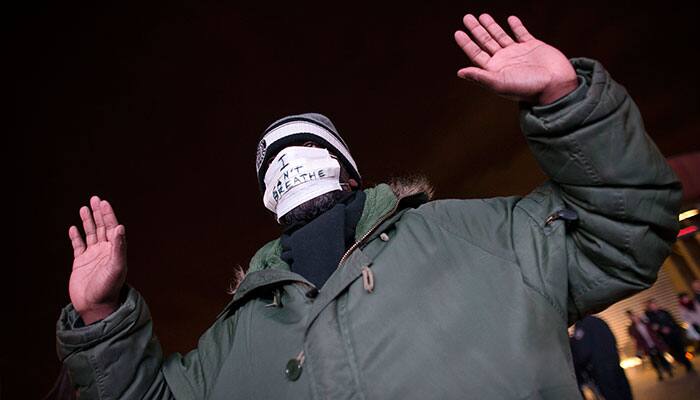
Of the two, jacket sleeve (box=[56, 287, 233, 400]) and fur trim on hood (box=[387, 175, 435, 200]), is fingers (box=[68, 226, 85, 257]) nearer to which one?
jacket sleeve (box=[56, 287, 233, 400])

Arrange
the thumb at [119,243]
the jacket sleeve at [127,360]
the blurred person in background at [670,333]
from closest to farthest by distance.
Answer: the jacket sleeve at [127,360], the thumb at [119,243], the blurred person in background at [670,333]

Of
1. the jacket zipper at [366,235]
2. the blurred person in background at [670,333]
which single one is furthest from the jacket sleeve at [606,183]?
the blurred person in background at [670,333]

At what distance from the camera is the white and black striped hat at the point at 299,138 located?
2.18m

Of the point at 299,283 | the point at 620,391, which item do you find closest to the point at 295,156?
the point at 299,283

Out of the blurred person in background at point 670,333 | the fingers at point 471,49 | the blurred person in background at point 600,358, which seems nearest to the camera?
the fingers at point 471,49

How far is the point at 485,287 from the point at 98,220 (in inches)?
61.5

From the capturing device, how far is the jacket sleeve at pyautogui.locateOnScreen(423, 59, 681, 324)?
1230 millimetres

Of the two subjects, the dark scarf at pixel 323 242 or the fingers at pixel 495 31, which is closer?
the fingers at pixel 495 31

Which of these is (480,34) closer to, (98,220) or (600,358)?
(98,220)

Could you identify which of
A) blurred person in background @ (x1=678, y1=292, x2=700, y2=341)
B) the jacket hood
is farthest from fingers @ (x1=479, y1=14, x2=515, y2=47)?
blurred person in background @ (x1=678, y1=292, x2=700, y2=341)

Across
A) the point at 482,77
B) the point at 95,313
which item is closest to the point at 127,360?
the point at 95,313

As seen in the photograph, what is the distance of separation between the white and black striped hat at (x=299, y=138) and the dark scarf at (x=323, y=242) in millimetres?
506

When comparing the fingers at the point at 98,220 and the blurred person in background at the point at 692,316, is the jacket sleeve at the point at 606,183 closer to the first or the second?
the fingers at the point at 98,220

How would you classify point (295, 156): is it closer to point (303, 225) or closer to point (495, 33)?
point (303, 225)
